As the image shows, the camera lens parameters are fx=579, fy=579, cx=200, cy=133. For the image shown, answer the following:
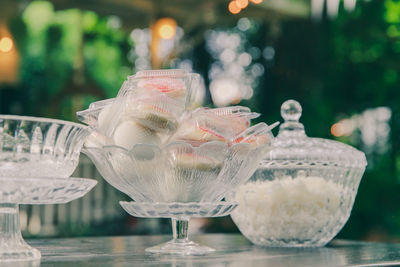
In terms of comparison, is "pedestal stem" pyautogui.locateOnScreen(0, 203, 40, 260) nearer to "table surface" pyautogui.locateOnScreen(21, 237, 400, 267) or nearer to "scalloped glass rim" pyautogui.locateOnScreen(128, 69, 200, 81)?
"table surface" pyautogui.locateOnScreen(21, 237, 400, 267)

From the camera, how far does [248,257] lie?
669mm

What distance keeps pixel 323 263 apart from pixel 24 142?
33 centimetres

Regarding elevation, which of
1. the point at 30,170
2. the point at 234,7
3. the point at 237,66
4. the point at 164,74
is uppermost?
the point at 234,7

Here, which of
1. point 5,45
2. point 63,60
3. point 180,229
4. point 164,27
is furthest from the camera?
point 63,60

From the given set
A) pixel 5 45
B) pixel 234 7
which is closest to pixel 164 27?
pixel 234 7

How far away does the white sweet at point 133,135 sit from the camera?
2.16 ft

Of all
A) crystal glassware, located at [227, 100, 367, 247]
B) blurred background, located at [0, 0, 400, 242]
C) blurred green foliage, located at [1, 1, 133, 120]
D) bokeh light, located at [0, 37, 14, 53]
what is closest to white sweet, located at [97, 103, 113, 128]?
crystal glassware, located at [227, 100, 367, 247]

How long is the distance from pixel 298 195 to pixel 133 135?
27 centimetres

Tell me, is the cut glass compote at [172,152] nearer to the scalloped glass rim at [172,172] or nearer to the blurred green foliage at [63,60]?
the scalloped glass rim at [172,172]

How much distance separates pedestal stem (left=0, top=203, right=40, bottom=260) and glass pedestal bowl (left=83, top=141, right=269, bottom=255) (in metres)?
0.12

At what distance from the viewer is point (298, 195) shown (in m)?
0.81

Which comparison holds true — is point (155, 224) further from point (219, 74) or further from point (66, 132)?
point (66, 132)

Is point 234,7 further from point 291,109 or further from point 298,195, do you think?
point 298,195

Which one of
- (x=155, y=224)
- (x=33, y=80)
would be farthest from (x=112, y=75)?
(x=155, y=224)
